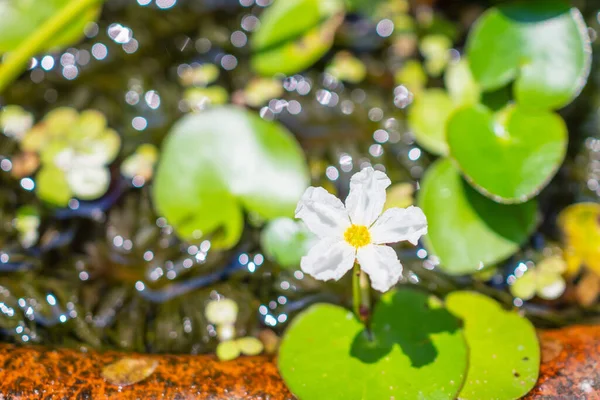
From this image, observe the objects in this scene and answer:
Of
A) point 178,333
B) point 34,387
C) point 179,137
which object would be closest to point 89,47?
point 179,137

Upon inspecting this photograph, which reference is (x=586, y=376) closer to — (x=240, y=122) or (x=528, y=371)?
(x=528, y=371)

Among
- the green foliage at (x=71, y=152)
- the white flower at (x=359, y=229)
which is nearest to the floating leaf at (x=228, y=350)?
the white flower at (x=359, y=229)

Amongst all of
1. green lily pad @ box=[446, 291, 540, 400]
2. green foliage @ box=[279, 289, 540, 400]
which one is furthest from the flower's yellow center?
green lily pad @ box=[446, 291, 540, 400]

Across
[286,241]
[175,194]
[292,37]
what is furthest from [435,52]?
[175,194]

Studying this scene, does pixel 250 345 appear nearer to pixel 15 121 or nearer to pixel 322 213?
pixel 322 213

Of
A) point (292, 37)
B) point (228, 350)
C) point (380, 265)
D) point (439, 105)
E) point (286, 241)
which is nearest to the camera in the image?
point (380, 265)

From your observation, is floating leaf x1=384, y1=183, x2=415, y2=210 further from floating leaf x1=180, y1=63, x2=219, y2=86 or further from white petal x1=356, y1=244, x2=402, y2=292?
floating leaf x1=180, y1=63, x2=219, y2=86

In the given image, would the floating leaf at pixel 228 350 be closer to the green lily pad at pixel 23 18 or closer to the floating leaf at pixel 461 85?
the floating leaf at pixel 461 85
